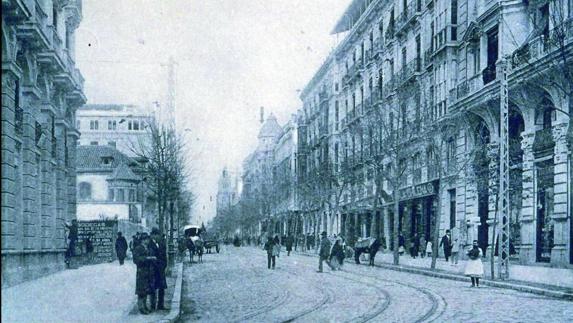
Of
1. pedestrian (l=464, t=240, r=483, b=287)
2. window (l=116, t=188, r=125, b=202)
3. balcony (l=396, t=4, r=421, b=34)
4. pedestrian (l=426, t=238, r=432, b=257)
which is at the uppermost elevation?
balcony (l=396, t=4, r=421, b=34)

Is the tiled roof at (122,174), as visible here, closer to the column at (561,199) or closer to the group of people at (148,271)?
the column at (561,199)

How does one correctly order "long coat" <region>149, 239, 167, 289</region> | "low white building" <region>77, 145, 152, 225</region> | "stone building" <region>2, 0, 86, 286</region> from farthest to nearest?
1. "low white building" <region>77, 145, 152, 225</region>
2. "stone building" <region>2, 0, 86, 286</region>
3. "long coat" <region>149, 239, 167, 289</region>

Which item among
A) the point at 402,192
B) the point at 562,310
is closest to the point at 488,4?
the point at 402,192

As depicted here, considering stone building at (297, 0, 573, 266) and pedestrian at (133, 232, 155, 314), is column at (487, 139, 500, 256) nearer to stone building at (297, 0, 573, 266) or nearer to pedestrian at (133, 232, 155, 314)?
stone building at (297, 0, 573, 266)

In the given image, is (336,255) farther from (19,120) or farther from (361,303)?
(361,303)

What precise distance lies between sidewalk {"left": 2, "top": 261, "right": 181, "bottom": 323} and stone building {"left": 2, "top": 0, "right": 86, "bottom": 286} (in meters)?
1.19

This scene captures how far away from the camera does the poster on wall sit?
31062mm

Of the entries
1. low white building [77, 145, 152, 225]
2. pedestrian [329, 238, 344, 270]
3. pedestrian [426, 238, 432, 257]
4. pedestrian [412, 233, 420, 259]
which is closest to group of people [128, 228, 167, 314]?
pedestrian [329, 238, 344, 270]

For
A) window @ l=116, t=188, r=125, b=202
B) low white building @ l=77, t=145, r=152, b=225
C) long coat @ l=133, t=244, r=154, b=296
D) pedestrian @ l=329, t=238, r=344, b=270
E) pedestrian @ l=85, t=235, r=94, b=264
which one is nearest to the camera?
long coat @ l=133, t=244, r=154, b=296

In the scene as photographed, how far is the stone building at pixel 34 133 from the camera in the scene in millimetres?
16375

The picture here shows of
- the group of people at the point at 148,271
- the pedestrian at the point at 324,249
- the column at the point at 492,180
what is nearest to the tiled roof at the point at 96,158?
the pedestrian at the point at 324,249

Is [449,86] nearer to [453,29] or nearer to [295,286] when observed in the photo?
[453,29]

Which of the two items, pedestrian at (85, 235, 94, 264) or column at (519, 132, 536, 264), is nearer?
column at (519, 132, 536, 264)

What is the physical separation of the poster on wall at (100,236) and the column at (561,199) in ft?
61.5
